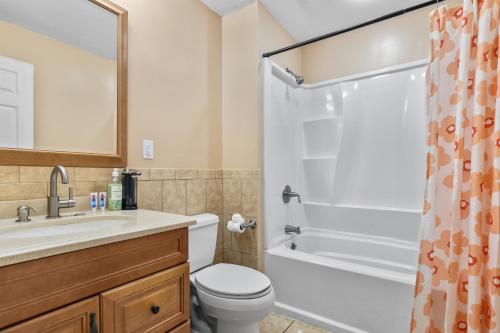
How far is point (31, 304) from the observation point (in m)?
0.69

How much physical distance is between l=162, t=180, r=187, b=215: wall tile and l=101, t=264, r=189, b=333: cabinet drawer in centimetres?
69

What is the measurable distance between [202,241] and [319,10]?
2110 mm

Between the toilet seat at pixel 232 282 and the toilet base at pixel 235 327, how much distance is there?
7.4 inches

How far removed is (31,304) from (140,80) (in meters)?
1.28

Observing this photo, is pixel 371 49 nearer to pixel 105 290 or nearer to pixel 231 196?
pixel 231 196

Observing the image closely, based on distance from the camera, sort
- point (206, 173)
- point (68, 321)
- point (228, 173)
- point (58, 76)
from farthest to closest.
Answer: point (228, 173)
point (206, 173)
point (58, 76)
point (68, 321)

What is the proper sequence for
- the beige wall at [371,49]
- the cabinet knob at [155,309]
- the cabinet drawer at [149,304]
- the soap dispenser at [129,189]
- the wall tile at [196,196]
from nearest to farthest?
the cabinet drawer at [149,304], the cabinet knob at [155,309], the soap dispenser at [129,189], the wall tile at [196,196], the beige wall at [371,49]

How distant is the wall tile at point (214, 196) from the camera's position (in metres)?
2.04

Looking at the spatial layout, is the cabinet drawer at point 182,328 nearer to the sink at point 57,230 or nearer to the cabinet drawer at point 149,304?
the cabinet drawer at point 149,304

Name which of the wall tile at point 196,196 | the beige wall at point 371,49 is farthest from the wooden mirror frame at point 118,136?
the beige wall at point 371,49

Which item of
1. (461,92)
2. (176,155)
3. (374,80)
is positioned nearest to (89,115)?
(176,155)

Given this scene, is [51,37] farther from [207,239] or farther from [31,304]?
[207,239]

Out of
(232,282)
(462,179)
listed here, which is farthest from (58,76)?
(462,179)

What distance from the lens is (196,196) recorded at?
1.93 m
